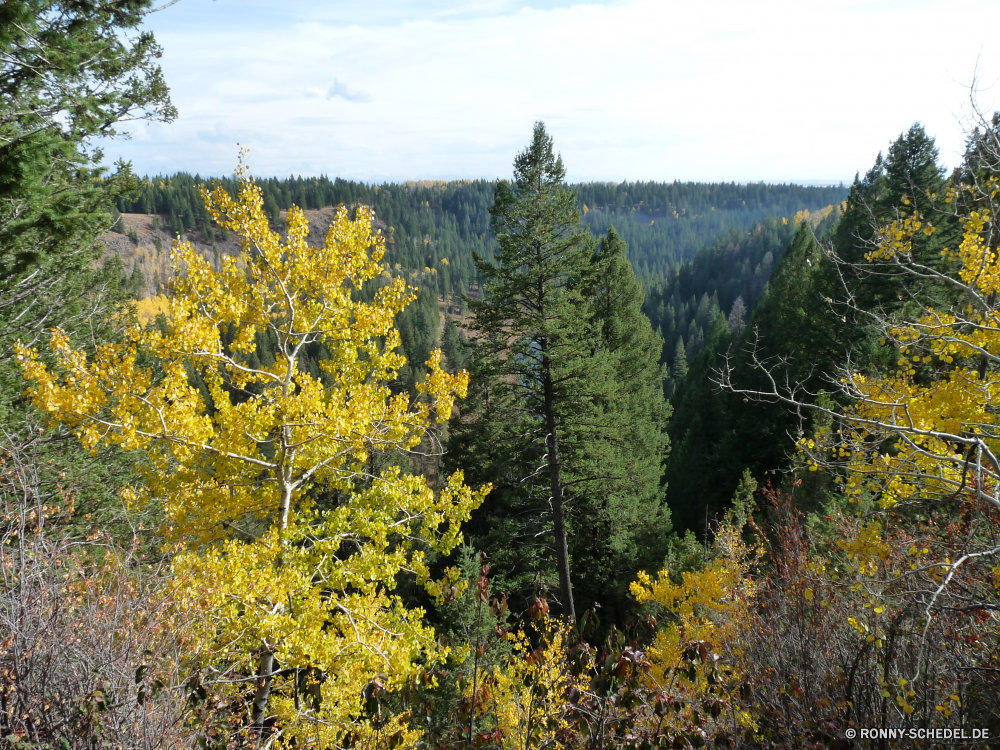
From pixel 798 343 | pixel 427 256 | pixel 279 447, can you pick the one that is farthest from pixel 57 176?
pixel 427 256

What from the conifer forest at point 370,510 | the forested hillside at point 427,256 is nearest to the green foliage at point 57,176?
the conifer forest at point 370,510

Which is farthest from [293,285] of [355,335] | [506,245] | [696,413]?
[696,413]

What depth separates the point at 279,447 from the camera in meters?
5.55

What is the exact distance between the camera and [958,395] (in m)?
6.67

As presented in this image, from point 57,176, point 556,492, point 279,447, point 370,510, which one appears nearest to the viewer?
point 279,447

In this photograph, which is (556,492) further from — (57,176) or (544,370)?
(57,176)

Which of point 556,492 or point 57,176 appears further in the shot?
point 556,492

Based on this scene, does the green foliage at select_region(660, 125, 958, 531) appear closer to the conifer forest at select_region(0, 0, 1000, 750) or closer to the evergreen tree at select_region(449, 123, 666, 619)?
the evergreen tree at select_region(449, 123, 666, 619)

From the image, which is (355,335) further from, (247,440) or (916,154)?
(916,154)

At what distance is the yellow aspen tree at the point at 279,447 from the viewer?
464 cm

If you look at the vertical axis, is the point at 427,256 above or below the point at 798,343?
above

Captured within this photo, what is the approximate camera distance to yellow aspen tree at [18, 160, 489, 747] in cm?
464

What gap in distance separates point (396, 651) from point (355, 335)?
3.67 m

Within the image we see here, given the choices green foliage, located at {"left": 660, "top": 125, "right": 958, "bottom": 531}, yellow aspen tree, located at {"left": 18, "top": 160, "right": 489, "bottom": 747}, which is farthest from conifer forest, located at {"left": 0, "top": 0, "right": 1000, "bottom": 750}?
green foliage, located at {"left": 660, "top": 125, "right": 958, "bottom": 531}
